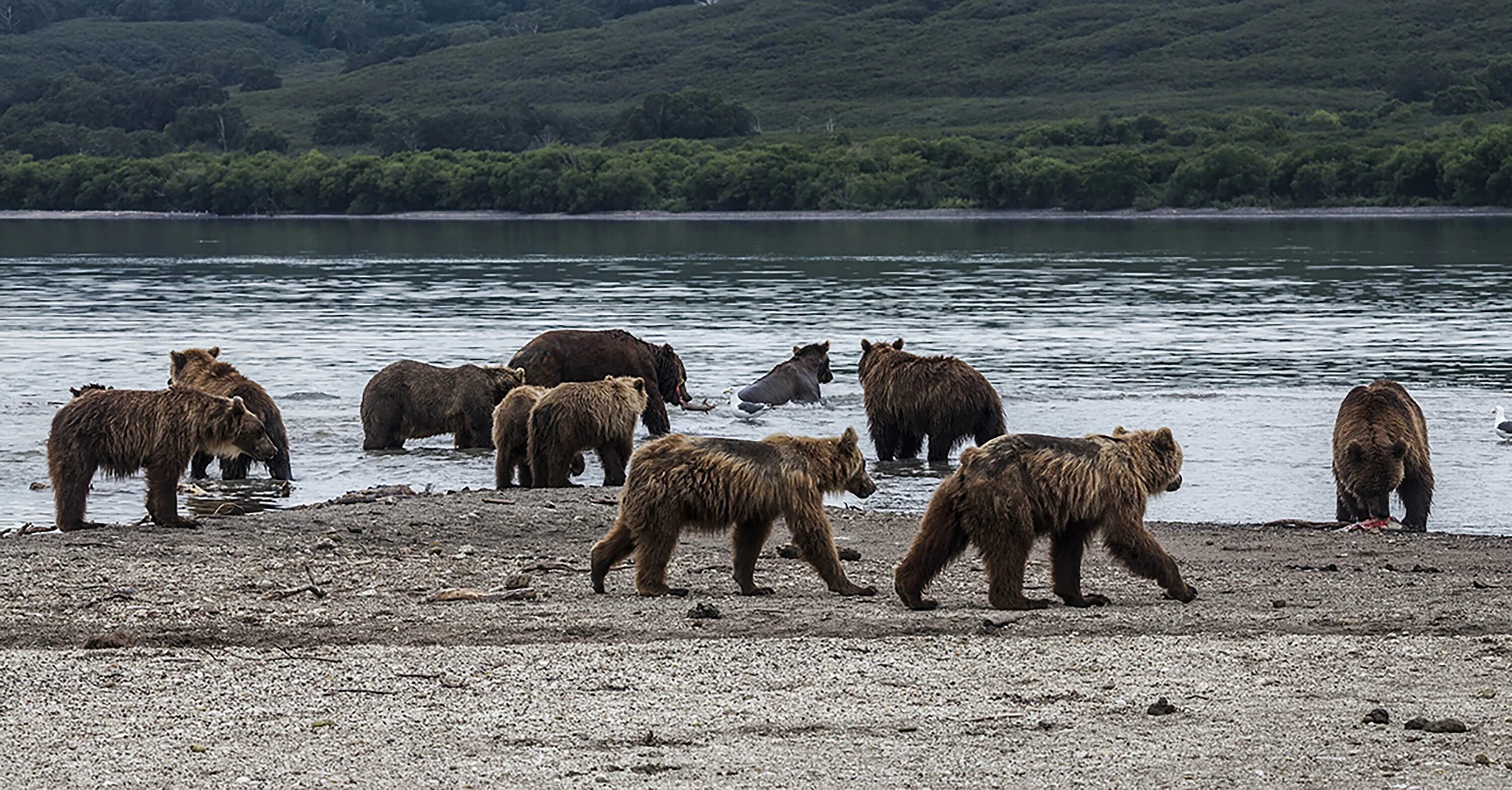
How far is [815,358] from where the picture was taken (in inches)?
946

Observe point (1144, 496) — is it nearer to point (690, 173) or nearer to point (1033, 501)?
point (1033, 501)

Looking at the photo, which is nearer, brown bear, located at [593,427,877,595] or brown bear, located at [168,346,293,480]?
brown bear, located at [593,427,877,595]

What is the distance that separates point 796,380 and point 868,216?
94858mm

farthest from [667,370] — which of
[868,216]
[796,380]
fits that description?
[868,216]

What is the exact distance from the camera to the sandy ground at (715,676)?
269 inches

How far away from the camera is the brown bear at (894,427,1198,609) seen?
9820 mm

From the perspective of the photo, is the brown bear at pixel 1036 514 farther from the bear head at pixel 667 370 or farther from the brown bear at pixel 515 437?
the bear head at pixel 667 370

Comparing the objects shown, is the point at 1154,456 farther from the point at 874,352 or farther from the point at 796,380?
the point at 796,380

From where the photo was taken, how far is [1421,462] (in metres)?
14.5

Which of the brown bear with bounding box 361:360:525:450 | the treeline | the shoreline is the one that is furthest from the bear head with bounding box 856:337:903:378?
the treeline

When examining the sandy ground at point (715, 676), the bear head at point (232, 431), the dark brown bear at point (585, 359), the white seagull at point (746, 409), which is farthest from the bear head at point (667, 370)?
the sandy ground at point (715, 676)

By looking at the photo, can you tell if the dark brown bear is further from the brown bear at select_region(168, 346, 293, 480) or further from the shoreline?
the shoreline

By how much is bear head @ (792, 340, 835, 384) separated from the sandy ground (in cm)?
1173

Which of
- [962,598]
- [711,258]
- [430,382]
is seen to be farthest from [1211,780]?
[711,258]
